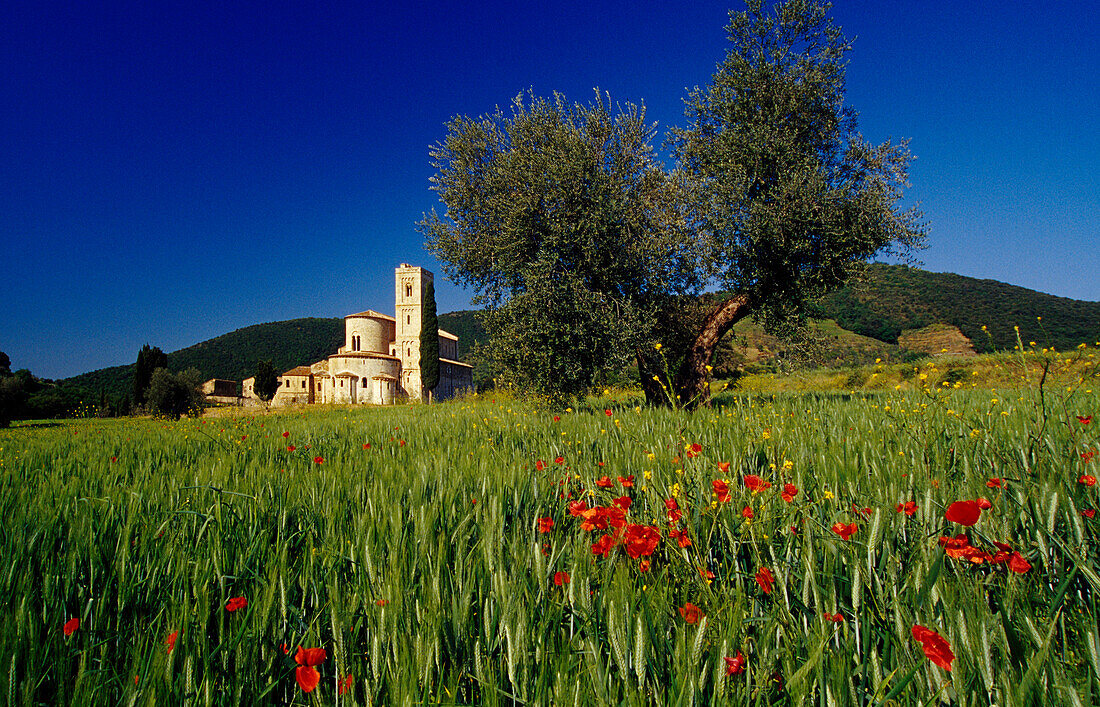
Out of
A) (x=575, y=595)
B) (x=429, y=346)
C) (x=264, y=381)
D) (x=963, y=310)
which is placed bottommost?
(x=575, y=595)

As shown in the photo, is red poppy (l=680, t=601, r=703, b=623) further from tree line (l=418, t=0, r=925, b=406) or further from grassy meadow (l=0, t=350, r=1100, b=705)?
tree line (l=418, t=0, r=925, b=406)

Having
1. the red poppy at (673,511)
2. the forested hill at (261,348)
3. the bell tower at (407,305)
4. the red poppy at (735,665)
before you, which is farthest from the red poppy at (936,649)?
the forested hill at (261,348)

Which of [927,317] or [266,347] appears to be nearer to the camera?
[927,317]

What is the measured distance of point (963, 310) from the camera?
56844 mm

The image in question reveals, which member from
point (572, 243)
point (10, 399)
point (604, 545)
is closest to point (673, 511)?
point (604, 545)

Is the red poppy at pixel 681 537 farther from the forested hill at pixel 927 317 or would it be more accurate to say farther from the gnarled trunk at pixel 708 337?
the forested hill at pixel 927 317

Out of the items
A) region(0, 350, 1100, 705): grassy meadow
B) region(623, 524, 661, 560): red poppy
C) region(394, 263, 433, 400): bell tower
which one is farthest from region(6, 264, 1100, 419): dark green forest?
region(623, 524, 661, 560): red poppy

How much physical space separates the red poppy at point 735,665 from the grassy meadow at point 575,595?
1 cm

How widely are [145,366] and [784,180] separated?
59640 millimetres

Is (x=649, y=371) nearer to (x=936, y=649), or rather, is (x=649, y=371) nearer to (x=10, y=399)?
(x=936, y=649)

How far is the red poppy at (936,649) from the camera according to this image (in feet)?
2.71

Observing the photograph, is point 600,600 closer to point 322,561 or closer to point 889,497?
point 322,561

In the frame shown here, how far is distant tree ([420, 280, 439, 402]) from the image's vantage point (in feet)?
157

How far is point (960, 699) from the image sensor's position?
876 mm
